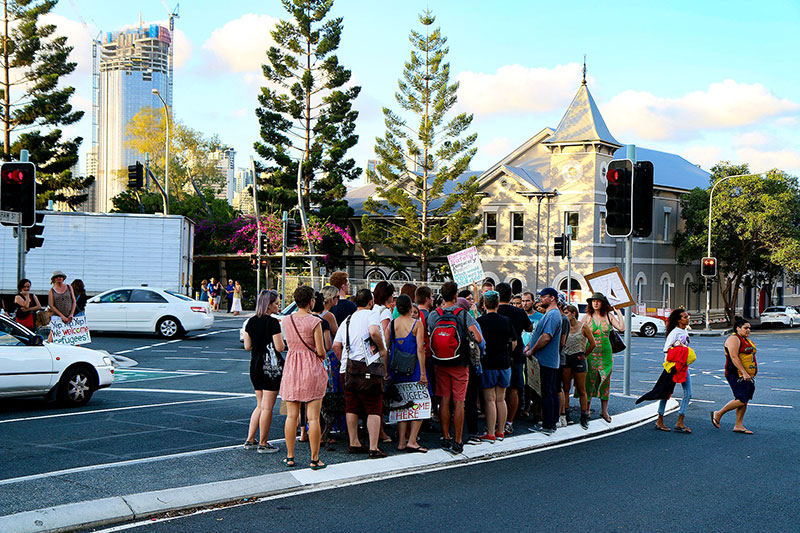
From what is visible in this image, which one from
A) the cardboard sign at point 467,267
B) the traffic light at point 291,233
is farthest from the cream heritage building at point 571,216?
the cardboard sign at point 467,267

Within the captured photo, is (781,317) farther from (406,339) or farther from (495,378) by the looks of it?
(406,339)

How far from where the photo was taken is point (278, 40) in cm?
4600

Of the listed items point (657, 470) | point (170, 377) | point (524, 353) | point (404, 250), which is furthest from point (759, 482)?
point (404, 250)

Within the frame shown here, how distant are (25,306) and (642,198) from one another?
11.4 meters

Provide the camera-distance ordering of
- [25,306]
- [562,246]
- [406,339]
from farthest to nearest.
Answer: [562,246]
[25,306]
[406,339]

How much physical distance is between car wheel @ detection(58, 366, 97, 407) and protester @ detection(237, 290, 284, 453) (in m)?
4.43

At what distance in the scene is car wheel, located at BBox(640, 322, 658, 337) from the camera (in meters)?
35.2

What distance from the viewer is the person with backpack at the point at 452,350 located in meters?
8.89

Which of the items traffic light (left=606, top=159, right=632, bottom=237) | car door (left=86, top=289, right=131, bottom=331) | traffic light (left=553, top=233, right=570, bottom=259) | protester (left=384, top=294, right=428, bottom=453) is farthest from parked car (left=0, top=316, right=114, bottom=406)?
traffic light (left=553, top=233, right=570, bottom=259)

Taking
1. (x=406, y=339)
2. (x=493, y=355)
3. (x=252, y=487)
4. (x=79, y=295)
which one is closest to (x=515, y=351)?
(x=493, y=355)

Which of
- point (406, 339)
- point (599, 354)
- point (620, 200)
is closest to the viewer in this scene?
point (406, 339)

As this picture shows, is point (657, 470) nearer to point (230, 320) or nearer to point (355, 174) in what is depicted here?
point (230, 320)

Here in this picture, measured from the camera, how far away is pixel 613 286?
13398 mm

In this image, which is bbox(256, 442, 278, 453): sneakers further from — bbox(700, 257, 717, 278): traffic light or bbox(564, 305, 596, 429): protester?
bbox(700, 257, 717, 278): traffic light
